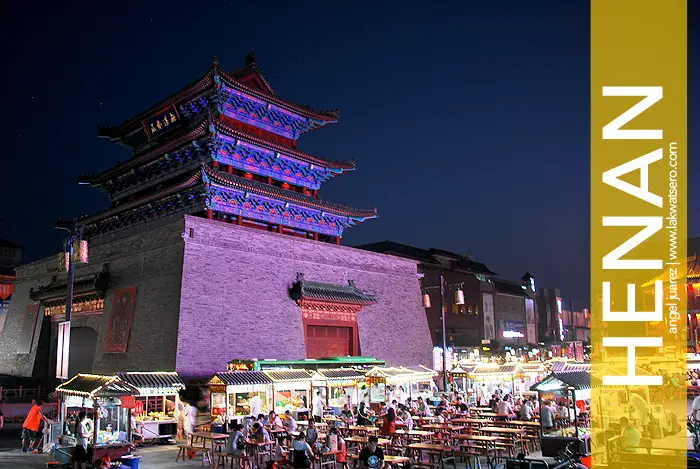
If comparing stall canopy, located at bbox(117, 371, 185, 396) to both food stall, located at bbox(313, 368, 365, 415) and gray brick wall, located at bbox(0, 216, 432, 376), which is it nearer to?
gray brick wall, located at bbox(0, 216, 432, 376)

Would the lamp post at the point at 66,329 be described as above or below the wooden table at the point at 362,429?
above

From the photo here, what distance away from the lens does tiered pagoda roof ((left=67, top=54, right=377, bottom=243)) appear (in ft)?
94.8

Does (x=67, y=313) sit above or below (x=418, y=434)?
above

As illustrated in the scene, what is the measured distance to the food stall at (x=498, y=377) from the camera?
2988cm

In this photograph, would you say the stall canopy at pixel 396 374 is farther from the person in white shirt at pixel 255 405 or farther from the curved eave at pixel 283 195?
the curved eave at pixel 283 195

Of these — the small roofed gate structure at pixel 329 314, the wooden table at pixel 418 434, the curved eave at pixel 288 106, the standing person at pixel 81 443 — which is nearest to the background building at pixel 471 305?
the curved eave at pixel 288 106

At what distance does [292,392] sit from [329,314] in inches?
282

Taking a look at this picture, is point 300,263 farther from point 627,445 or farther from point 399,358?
point 627,445

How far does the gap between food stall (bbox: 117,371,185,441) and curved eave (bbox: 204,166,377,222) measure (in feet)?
30.4

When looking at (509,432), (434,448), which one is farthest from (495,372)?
(434,448)

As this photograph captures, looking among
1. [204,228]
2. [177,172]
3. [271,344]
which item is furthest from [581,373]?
[177,172]

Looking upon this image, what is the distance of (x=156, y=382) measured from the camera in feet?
67.8

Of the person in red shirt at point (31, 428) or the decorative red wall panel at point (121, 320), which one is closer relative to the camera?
the person in red shirt at point (31, 428)

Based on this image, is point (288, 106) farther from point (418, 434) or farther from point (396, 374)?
point (418, 434)
